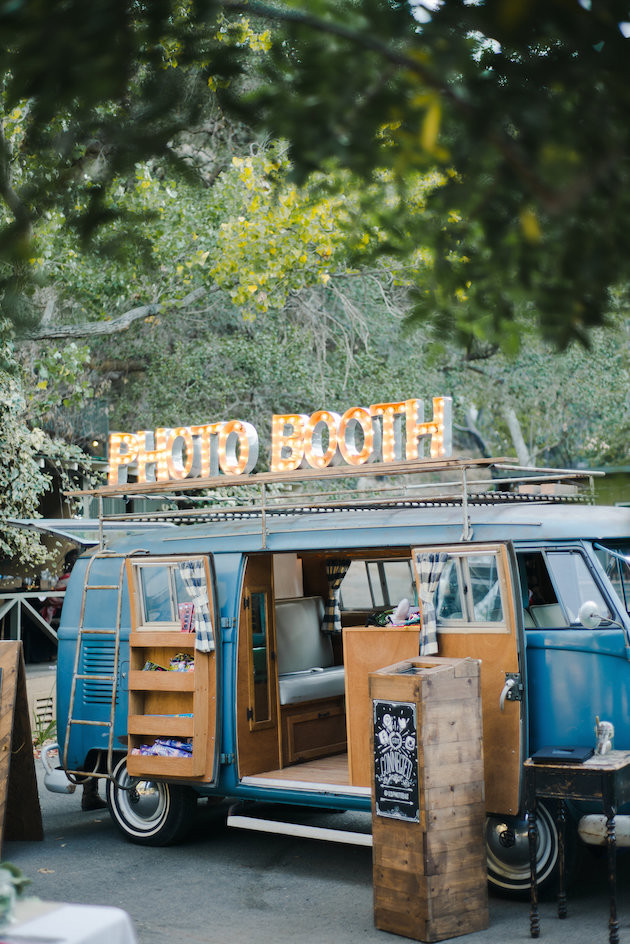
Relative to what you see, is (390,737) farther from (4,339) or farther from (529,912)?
(4,339)

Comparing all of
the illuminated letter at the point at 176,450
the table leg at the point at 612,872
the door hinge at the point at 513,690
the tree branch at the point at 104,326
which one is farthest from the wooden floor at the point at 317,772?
the tree branch at the point at 104,326

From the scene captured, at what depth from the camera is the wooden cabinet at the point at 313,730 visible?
8.11 meters

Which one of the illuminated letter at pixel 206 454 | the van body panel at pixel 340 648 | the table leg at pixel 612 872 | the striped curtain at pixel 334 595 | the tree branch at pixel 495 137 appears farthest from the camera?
the striped curtain at pixel 334 595

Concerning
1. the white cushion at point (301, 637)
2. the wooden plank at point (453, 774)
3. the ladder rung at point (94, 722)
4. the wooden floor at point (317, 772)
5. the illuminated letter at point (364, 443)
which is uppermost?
the illuminated letter at point (364, 443)

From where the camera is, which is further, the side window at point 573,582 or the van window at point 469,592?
the van window at point 469,592

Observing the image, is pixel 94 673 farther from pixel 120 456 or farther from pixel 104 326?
pixel 104 326

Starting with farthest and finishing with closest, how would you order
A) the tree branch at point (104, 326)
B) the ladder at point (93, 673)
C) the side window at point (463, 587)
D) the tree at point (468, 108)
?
the tree branch at point (104, 326) → the ladder at point (93, 673) → the side window at point (463, 587) → the tree at point (468, 108)

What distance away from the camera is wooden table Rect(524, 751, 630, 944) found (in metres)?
5.53

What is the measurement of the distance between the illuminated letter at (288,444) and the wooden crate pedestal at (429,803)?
8.08ft

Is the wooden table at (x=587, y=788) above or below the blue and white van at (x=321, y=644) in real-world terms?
below

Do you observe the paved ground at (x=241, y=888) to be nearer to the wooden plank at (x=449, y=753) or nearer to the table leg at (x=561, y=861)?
the table leg at (x=561, y=861)

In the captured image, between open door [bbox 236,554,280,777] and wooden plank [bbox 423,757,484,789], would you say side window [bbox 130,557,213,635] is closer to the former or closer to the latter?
open door [bbox 236,554,280,777]

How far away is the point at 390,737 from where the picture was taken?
603cm

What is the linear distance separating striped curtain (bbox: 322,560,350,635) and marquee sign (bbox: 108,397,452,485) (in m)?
1.60
